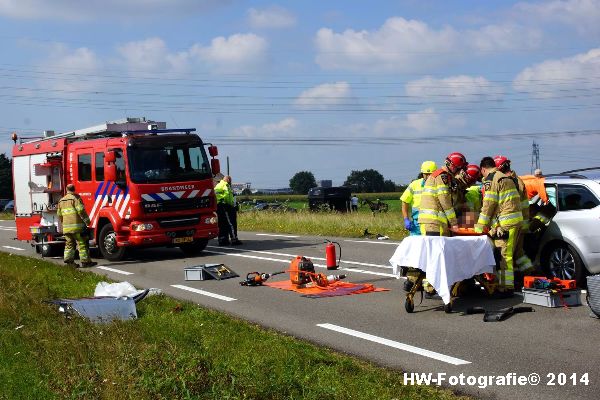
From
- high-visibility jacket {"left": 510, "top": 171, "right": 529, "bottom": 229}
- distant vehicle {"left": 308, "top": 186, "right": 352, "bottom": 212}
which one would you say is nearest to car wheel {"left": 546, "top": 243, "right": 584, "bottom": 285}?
high-visibility jacket {"left": 510, "top": 171, "right": 529, "bottom": 229}

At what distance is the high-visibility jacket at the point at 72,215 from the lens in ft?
54.0

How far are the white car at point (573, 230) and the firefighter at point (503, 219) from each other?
91cm

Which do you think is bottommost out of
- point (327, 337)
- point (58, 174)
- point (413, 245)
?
point (327, 337)

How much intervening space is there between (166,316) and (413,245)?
10.1 ft

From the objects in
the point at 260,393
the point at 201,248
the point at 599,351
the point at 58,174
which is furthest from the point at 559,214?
the point at 58,174

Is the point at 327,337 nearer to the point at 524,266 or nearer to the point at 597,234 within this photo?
the point at 524,266

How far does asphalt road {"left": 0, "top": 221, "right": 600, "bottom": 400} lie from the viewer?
6355mm

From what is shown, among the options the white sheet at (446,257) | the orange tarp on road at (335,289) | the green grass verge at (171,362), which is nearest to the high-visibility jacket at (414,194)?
the orange tarp on road at (335,289)

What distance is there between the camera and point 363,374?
21.2ft

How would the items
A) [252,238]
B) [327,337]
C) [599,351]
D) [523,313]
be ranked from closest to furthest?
[599,351] → [327,337] → [523,313] → [252,238]

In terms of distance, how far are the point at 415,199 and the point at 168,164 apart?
753cm

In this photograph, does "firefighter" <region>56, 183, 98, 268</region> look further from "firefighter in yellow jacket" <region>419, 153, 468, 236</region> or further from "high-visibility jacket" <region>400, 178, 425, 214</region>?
"firefighter in yellow jacket" <region>419, 153, 468, 236</region>

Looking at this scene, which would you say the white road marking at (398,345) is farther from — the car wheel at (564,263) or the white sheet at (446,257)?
the car wheel at (564,263)

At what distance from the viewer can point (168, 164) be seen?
17484 millimetres
